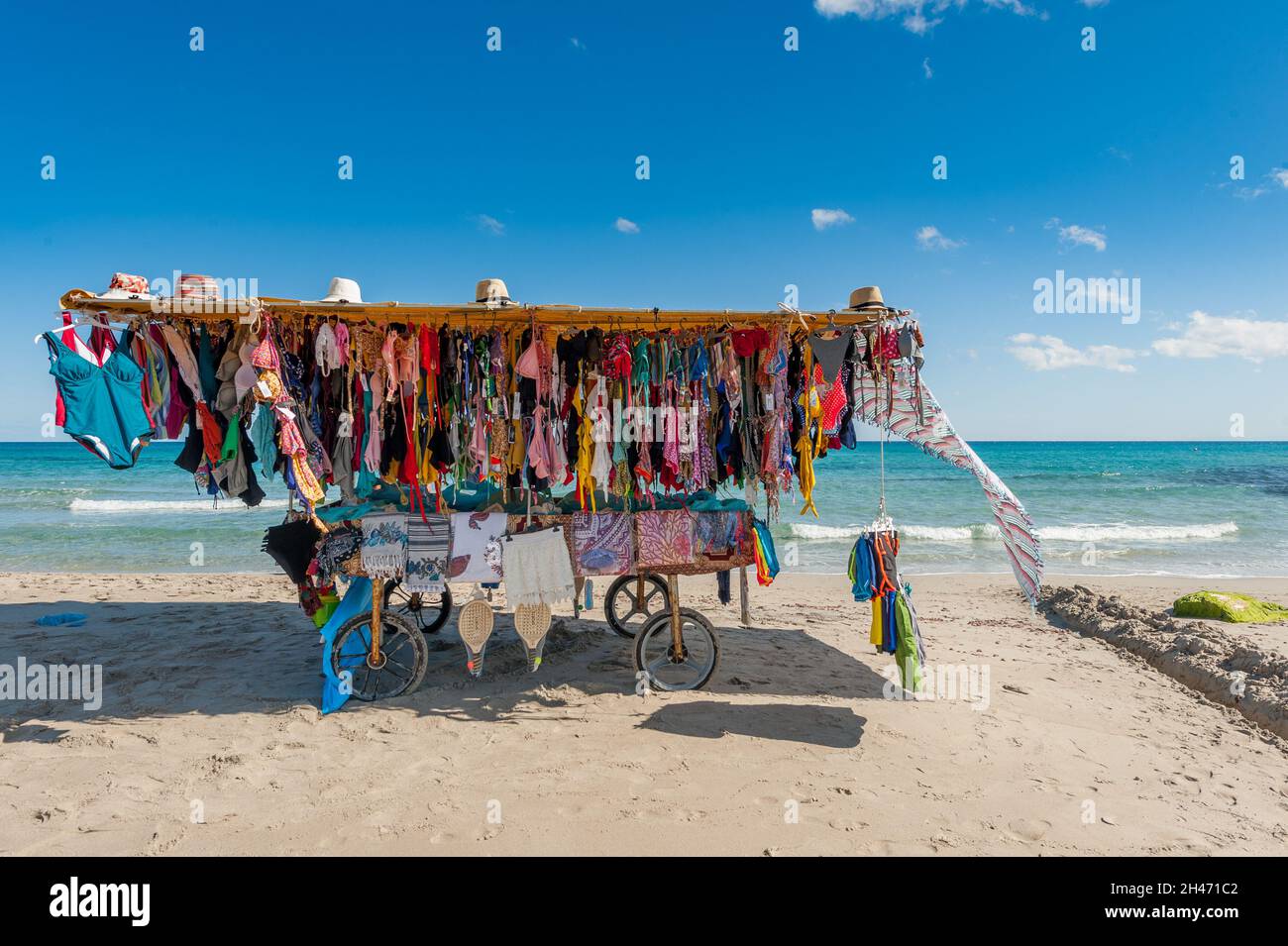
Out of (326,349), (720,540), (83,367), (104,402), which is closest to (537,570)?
(720,540)

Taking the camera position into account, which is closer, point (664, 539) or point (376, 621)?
point (376, 621)

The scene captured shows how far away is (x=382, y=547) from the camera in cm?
433

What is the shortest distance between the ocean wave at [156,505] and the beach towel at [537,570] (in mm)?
16695

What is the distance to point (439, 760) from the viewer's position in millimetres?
3619

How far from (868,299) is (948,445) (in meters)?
1.41

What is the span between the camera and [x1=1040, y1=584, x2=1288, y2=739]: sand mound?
460 cm

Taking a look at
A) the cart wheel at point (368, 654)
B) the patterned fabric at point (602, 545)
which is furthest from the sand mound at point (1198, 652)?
the cart wheel at point (368, 654)

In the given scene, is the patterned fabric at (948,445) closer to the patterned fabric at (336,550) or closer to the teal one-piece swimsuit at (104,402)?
the patterned fabric at (336,550)

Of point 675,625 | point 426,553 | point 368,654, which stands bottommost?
point 368,654

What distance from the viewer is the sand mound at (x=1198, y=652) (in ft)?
15.1

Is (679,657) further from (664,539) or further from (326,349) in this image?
(326,349)

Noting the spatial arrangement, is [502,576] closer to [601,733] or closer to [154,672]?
[601,733]

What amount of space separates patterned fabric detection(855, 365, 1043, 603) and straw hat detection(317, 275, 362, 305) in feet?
13.1
